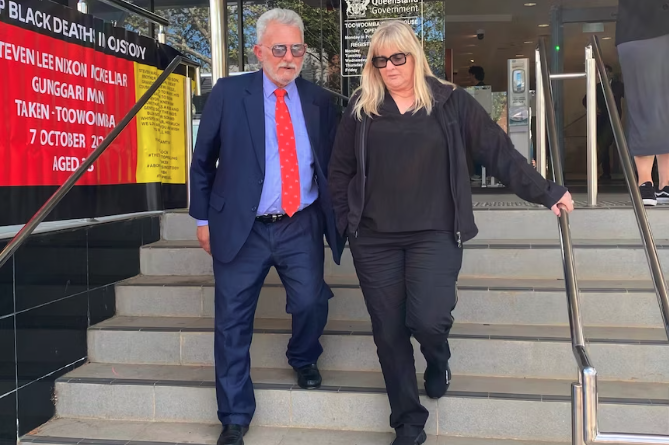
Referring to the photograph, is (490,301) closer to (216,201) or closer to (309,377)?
(309,377)

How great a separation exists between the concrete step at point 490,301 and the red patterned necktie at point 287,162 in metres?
0.98

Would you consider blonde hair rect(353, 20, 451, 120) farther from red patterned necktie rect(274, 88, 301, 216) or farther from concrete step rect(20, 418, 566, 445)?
concrete step rect(20, 418, 566, 445)

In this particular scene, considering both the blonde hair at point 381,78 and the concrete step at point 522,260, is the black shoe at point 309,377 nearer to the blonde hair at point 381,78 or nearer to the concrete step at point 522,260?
the concrete step at point 522,260

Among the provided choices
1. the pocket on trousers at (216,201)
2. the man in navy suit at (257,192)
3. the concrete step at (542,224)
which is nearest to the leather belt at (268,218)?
the man in navy suit at (257,192)

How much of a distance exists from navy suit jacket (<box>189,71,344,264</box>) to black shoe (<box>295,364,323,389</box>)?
694 mm

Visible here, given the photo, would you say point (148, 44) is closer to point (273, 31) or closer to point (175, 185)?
point (175, 185)

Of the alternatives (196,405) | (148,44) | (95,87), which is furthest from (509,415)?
(148,44)

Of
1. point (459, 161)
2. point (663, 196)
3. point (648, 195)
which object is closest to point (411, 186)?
point (459, 161)

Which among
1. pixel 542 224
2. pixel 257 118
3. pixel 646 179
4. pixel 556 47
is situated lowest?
pixel 542 224

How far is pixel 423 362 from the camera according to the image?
3.31 m

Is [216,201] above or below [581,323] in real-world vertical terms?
above

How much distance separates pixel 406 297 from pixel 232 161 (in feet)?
2.95

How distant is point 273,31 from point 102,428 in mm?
1916

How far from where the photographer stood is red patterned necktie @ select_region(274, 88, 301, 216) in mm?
2932
